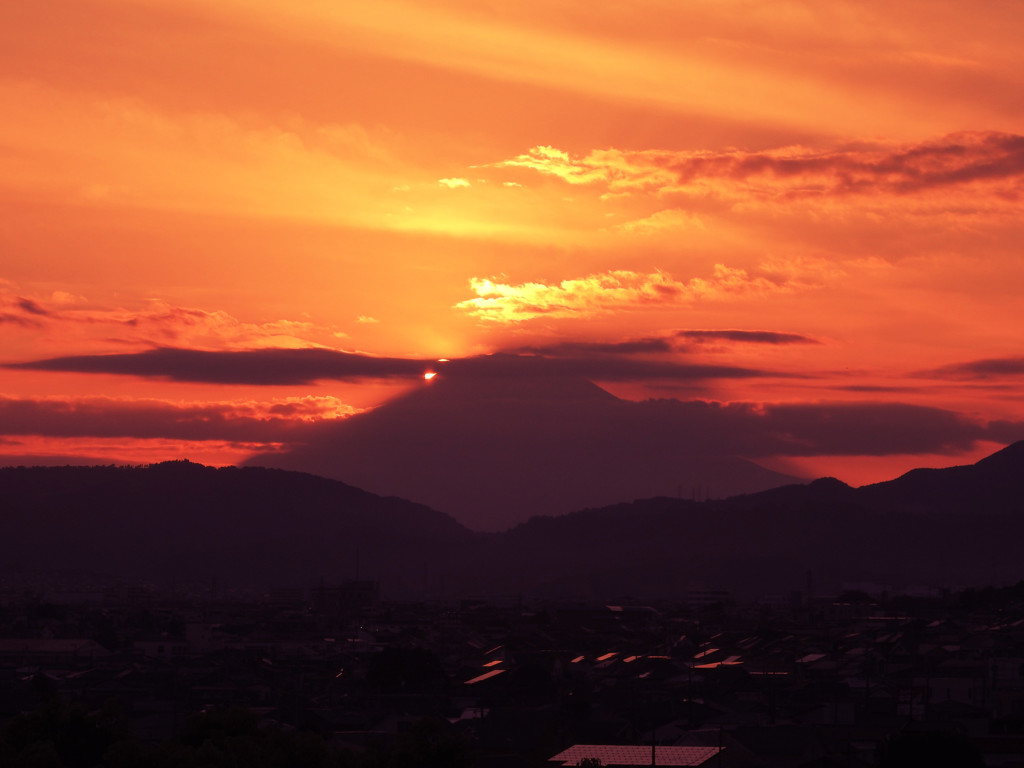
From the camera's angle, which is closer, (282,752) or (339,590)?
(282,752)

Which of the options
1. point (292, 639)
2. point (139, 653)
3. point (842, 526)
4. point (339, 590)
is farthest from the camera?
point (842, 526)

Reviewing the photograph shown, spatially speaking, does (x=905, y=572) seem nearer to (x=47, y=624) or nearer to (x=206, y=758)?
(x=47, y=624)

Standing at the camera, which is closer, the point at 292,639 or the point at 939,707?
the point at 939,707

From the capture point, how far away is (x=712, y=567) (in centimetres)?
17938

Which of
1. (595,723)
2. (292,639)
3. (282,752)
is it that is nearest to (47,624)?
(292,639)

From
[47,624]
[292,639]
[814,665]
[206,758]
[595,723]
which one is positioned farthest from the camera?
[47,624]

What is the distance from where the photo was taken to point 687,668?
2115 inches

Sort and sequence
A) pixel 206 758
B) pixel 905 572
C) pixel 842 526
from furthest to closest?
1. pixel 842 526
2. pixel 905 572
3. pixel 206 758

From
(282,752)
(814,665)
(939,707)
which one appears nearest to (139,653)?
(814,665)

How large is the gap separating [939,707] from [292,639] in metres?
41.9

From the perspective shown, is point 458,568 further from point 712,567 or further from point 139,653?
point 139,653

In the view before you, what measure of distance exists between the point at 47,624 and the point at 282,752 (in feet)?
218

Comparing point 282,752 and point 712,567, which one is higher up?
point 282,752

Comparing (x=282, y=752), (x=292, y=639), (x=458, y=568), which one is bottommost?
(x=458, y=568)
